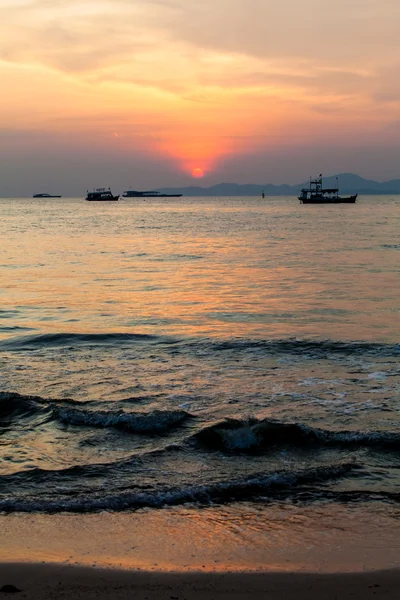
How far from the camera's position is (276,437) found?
9734mm

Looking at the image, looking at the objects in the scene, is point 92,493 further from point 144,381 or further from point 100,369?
point 100,369

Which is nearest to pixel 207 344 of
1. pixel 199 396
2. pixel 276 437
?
pixel 199 396

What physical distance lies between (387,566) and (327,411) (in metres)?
5.23

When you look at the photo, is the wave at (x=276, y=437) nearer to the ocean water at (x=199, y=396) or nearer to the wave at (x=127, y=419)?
the ocean water at (x=199, y=396)

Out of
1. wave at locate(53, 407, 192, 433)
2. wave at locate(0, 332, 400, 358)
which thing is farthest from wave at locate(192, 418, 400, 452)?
wave at locate(0, 332, 400, 358)

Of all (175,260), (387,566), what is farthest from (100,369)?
(175,260)

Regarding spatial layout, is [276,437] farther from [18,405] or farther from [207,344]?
[207,344]

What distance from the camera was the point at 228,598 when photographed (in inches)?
206

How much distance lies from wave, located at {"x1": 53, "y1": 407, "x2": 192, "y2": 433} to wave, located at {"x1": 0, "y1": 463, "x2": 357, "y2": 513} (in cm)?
254

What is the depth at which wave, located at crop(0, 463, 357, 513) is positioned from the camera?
7242mm

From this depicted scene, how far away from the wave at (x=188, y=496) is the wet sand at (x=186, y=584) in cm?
155

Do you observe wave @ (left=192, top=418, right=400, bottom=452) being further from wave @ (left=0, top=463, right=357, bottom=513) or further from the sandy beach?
the sandy beach

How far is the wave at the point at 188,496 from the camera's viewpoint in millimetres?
7242

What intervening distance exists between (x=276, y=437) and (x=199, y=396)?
2542 mm
